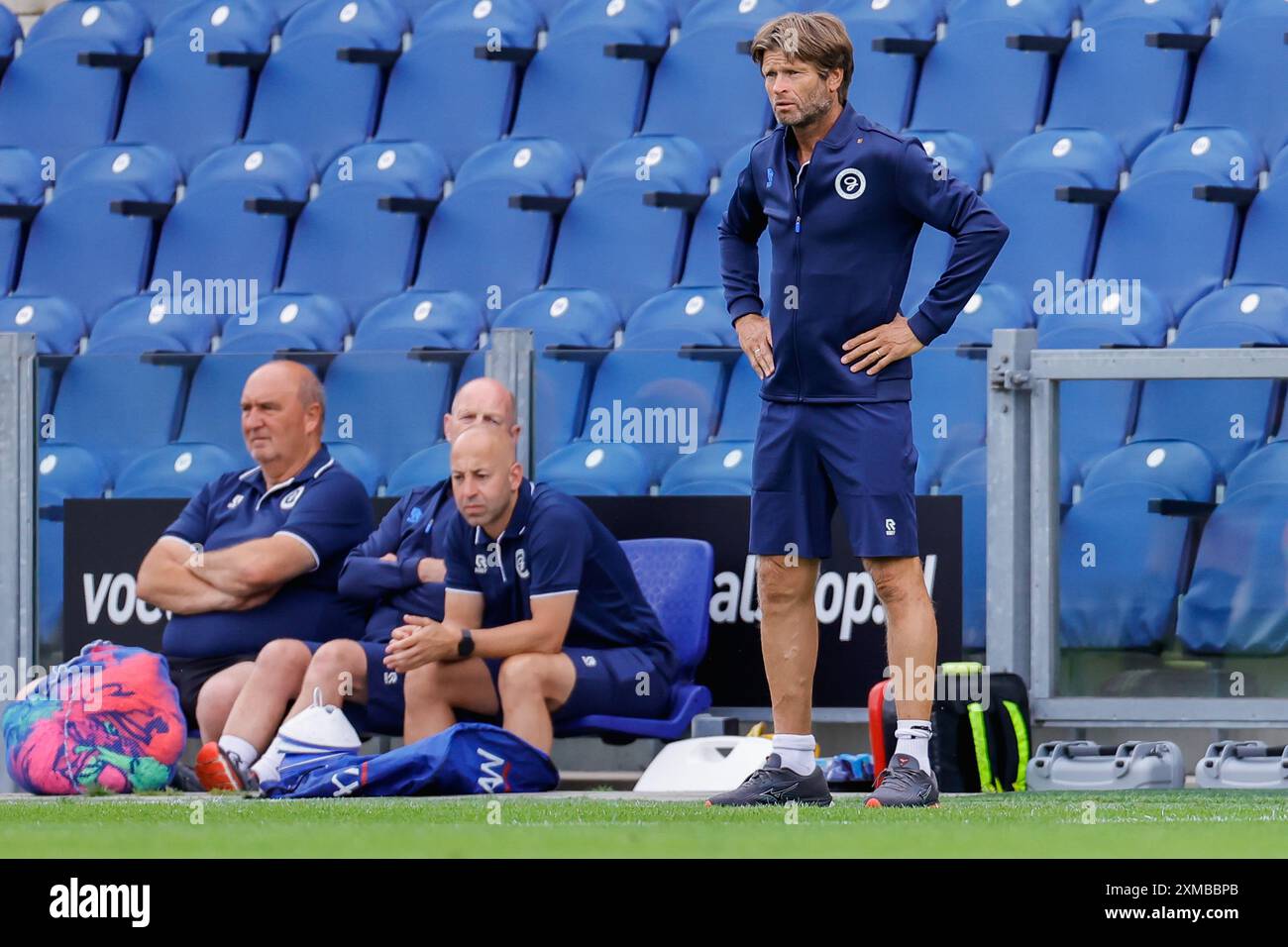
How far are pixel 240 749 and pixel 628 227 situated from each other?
136 inches

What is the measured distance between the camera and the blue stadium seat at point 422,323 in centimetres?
870

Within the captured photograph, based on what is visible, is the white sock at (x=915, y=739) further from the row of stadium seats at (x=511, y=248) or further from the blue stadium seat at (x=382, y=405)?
the row of stadium seats at (x=511, y=248)

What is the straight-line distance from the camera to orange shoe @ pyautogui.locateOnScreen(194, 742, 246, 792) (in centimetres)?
607

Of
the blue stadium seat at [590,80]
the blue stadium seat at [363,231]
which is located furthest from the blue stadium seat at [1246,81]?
the blue stadium seat at [363,231]

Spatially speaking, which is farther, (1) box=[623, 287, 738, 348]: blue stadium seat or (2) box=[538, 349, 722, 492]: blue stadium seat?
(1) box=[623, 287, 738, 348]: blue stadium seat

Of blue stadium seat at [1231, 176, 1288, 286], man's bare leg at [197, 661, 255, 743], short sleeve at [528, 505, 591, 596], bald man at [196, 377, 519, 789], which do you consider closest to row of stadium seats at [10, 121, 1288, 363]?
blue stadium seat at [1231, 176, 1288, 286]

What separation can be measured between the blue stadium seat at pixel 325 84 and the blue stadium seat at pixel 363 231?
1.23 feet

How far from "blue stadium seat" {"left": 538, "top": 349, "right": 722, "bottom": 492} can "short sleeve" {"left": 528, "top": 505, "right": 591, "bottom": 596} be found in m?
0.67

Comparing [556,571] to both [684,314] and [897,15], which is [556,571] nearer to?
[684,314]

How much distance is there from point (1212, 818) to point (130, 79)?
24.3 feet

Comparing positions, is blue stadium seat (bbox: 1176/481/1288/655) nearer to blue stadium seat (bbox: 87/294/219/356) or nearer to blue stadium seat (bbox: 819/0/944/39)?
blue stadium seat (bbox: 819/0/944/39)
